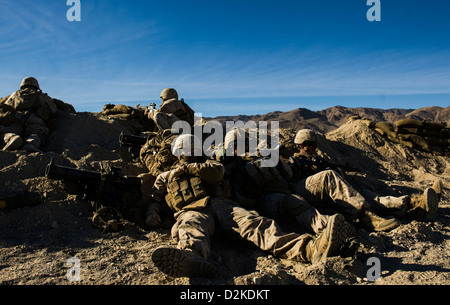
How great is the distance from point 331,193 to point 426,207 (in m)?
1.18

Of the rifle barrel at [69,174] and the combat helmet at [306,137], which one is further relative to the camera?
the combat helmet at [306,137]

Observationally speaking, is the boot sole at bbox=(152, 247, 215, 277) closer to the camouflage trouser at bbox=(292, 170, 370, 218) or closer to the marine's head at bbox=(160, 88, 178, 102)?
the camouflage trouser at bbox=(292, 170, 370, 218)

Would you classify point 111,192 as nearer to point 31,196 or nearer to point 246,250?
point 31,196

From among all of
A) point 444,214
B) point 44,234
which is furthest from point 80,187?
point 444,214

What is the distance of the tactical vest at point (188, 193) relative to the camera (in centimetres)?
396

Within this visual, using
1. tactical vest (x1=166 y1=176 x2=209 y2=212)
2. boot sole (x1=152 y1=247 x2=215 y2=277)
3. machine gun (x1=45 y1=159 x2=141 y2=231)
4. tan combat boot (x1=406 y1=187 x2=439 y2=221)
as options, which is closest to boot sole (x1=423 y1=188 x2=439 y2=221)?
tan combat boot (x1=406 y1=187 x2=439 y2=221)

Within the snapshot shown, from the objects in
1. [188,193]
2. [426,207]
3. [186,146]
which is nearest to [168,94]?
[186,146]

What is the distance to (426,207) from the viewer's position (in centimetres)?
432

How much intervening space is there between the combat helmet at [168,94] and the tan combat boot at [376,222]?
209 inches

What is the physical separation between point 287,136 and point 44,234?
7.46m

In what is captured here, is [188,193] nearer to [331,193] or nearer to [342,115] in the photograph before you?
[331,193]

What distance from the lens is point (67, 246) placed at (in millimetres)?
3699

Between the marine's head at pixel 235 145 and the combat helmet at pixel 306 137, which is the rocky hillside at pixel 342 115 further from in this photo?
the marine's head at pixel 235 145

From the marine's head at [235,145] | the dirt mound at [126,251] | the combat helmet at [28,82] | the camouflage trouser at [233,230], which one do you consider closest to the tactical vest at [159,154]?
the dirt mound at [126,251]
